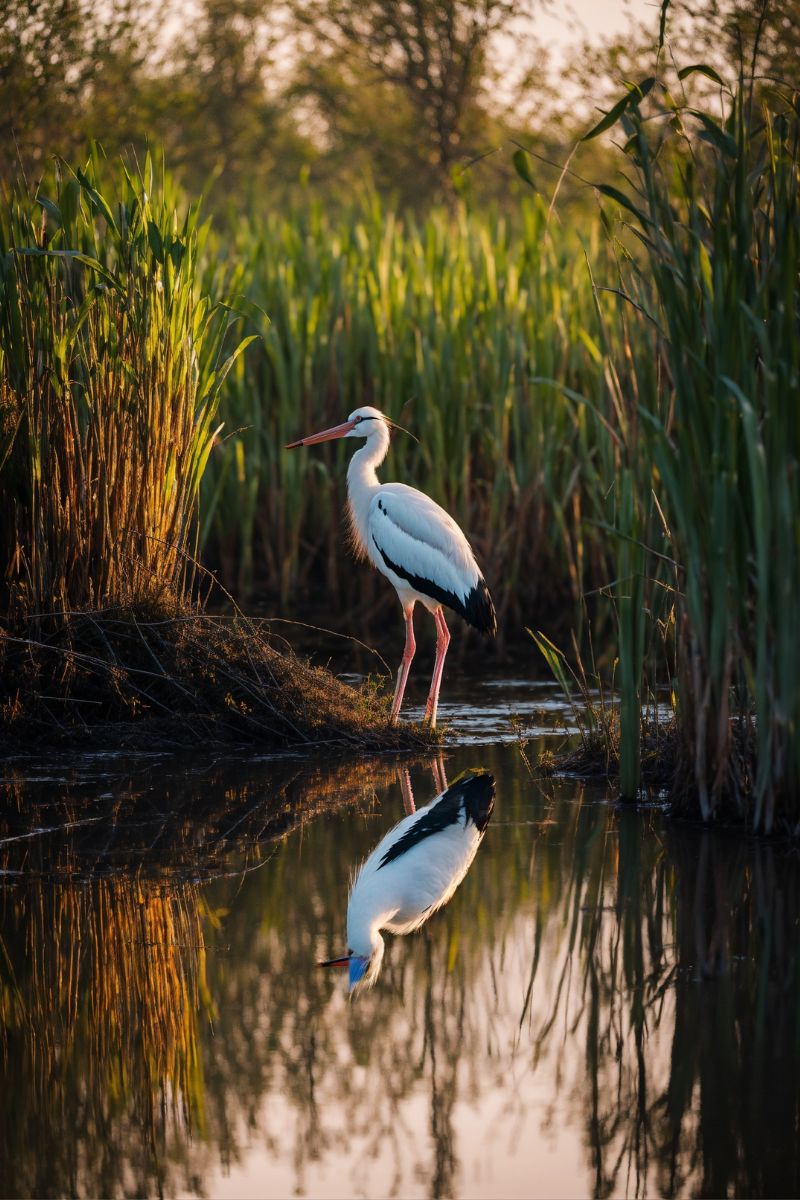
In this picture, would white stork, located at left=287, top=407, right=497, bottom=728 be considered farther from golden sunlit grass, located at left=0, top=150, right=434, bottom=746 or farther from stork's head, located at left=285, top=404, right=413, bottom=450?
golden sunlit grass, located at left=0, top=150, right=434, bottom=746

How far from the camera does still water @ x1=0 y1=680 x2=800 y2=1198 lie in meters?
3.20

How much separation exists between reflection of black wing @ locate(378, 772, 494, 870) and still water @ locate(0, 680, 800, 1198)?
0.08 meters

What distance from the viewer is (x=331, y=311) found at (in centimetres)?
1082

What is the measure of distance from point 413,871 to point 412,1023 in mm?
1247

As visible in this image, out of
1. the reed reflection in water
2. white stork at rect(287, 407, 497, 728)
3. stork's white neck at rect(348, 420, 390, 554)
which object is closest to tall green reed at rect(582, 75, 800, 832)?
the reed reflection in water

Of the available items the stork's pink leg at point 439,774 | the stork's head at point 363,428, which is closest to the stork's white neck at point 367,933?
the stork's pink leg at point 439,774

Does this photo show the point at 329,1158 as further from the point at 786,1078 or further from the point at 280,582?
the point at 280,582

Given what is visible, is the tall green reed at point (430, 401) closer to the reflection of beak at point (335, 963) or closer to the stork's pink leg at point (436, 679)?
the stork's pink leg at point (436, 679)

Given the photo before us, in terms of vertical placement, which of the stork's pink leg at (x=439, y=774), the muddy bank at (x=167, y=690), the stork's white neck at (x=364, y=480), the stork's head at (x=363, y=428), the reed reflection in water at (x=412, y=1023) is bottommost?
the reed reflection in water at (x=412, y=1023)

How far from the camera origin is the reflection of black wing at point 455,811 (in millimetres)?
5461

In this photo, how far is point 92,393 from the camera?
6754 mm

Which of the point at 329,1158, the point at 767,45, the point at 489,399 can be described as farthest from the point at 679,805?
the point at 767,45

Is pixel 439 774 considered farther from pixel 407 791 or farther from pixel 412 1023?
pixel 412 1023

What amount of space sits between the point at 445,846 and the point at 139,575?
2287 millimetres
